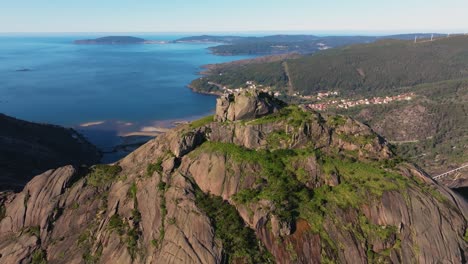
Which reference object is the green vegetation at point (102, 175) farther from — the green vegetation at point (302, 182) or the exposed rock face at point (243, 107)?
the exposed rock face at point (243, 107)

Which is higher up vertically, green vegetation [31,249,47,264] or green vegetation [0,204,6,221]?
green vegetation [0,204,6,221]

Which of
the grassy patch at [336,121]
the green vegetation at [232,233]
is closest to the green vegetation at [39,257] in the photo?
the green vegetation at [232,233]

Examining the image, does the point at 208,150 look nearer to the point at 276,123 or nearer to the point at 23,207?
the point at 276,123

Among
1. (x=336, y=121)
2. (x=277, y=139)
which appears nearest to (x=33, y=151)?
(x=277, y=139)

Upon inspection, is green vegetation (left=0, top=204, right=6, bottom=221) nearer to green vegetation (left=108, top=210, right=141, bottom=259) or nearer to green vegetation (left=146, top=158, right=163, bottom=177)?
green vegetation (left=108, top=210, right=141, bottom=259)

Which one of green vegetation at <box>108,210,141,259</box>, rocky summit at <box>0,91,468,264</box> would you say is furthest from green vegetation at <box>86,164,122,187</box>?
green vegetation at <box>108,210,141,259</box>

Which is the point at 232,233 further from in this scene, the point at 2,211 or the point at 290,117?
the point at 2,211
